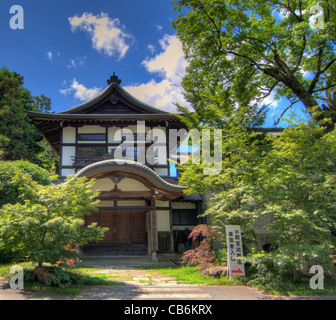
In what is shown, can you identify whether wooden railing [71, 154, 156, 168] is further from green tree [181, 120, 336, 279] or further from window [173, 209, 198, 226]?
green tree [181, 120, 336, 279]

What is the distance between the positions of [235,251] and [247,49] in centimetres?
904

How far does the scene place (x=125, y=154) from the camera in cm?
1800

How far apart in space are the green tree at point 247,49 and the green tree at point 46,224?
644 centimetres

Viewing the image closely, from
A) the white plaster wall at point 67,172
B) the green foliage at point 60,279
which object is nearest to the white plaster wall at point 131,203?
the white plaster wall at point 67,172

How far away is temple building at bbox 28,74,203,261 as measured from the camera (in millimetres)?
16781

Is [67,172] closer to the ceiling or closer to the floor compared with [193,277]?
closer to the ceiling

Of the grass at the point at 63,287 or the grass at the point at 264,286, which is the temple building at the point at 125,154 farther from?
the grass at the point at 63,287

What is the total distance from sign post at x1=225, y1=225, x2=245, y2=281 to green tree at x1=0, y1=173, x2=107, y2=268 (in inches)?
173

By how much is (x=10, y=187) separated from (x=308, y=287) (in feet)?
34.9

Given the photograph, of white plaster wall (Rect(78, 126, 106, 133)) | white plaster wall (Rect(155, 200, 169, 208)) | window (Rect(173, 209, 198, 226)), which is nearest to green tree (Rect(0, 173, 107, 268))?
white plaster wall (Rect(155, 200, 169, 208))

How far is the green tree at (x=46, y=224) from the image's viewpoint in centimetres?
761

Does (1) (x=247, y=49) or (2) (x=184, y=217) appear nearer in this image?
(1) (x=247, y=49)

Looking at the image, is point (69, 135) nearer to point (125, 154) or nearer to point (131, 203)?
point (125, 154)

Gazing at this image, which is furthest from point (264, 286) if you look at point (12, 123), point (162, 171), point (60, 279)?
point (12, 123)
